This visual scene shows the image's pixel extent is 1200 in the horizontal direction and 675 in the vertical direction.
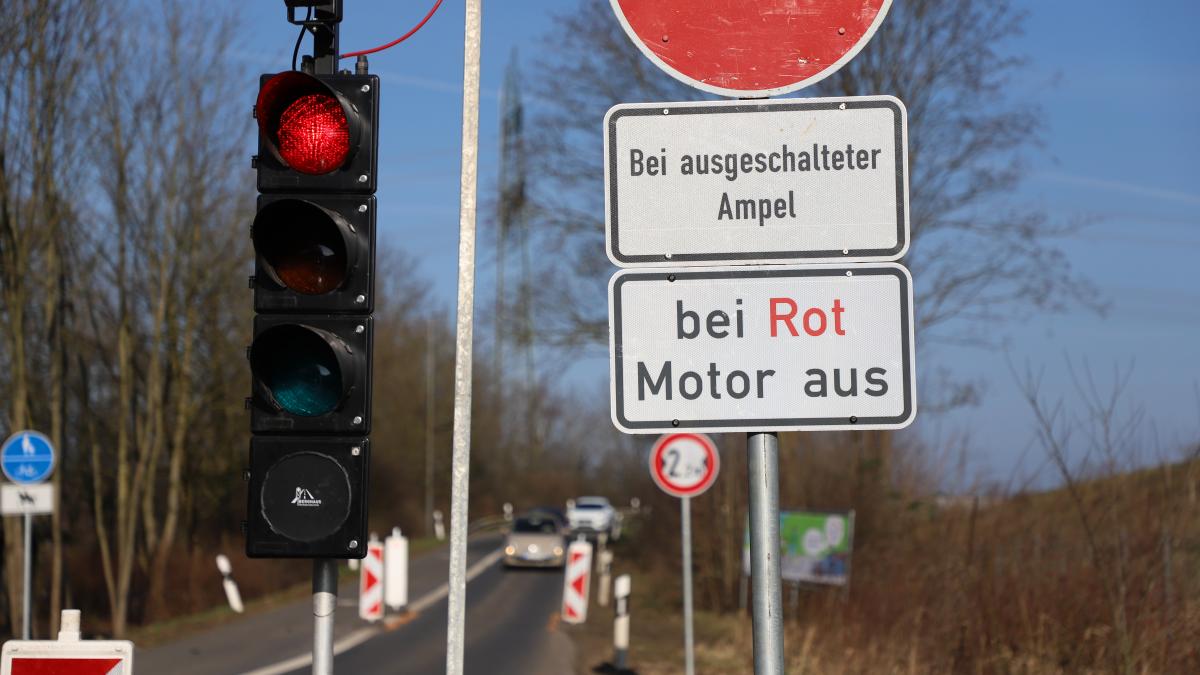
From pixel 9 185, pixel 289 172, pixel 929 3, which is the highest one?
pixel 929 3

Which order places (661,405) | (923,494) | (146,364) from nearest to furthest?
1. (661,405)
2. (923,494)
3. (146,364)

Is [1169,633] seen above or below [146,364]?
below

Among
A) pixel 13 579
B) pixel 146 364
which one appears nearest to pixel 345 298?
pixel 13 579

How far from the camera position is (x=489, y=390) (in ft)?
206

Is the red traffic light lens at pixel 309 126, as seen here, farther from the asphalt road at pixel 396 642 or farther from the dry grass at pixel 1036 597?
the asphalt road at pixel 396 642

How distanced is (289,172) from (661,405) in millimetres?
2083

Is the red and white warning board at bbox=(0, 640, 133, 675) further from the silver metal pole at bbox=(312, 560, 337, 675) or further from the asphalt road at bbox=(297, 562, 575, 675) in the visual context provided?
the asphalt road at bbox=(297, 562, 575, 675)

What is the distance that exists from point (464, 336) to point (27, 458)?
44.7 ft

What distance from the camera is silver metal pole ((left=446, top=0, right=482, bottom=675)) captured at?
14.6 feet

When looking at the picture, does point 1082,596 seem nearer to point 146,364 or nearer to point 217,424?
point 146,364

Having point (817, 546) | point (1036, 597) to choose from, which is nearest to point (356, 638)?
point (817, 546)

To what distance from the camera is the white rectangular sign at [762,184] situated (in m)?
2.83

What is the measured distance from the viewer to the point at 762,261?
282 centimetres

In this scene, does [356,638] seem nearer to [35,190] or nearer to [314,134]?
[35,190]
